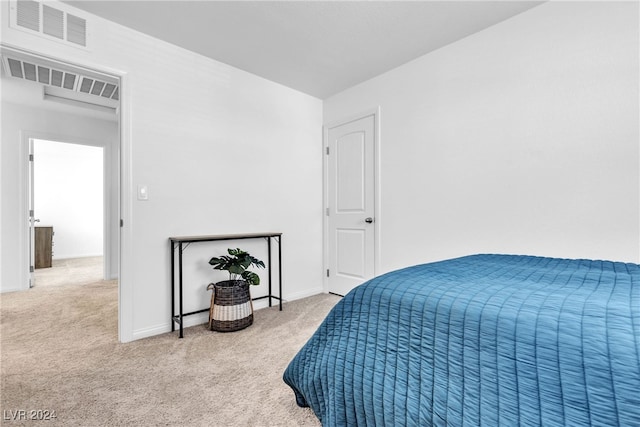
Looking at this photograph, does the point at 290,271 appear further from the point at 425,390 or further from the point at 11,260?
the point at 11,260

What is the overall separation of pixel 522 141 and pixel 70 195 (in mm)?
7886

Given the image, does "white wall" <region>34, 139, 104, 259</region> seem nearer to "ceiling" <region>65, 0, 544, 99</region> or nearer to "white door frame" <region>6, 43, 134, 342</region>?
"white door frame" <region>6, 43, 134, 342</region>

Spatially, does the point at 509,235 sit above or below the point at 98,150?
below

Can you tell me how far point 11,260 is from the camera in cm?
366

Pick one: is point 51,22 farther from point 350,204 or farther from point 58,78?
point 350,204

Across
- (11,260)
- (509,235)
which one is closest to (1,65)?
(11,260)

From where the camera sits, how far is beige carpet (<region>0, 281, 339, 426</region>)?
4.58 ft

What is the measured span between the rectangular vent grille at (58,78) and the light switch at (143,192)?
0.94 m

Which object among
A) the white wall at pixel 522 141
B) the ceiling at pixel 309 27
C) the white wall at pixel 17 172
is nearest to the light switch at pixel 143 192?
the ceiling at pixel 309 27

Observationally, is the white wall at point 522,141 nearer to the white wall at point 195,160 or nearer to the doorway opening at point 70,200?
the white wall at point 195,160

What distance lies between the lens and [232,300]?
2420mm

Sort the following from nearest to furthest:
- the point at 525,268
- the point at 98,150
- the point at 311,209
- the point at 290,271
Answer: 1. the point at 525,268
2. the point at 290,271
3. the point at 311,209
4. the point at 98,150

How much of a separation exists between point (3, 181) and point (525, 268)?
535 centimetres

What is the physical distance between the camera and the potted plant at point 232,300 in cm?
240
